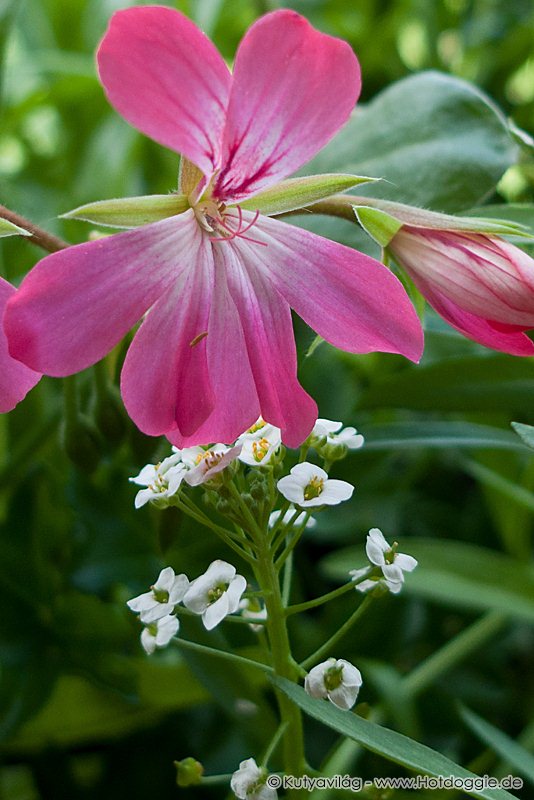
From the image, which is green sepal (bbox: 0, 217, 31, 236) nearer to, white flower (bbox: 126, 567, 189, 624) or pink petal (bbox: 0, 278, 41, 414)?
pink petal (bbox: 0, 278, 41, 414)

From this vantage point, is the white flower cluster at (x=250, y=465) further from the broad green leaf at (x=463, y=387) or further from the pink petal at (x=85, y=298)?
the broad green leaf at (x=463, y=387)

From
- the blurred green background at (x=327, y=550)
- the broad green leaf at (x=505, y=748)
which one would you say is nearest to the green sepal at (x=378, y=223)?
the blurred green background at (x=327, y=550)

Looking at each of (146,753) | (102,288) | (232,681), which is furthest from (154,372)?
(146,753)

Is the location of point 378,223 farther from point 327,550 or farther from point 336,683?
point 327,550

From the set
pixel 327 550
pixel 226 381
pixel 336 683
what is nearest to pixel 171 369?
pixel 226 381

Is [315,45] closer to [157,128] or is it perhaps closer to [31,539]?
[157,128]

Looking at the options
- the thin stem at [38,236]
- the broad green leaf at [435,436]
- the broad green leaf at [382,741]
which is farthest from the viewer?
the broad green leaf at [435,436]
